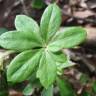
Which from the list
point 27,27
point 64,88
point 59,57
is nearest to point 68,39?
point 59,57

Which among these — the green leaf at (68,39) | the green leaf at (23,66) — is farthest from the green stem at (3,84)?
the green leaf at (68,39)

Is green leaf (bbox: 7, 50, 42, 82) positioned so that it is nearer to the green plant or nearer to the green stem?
the green plant

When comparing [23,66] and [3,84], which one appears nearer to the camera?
[23,66]

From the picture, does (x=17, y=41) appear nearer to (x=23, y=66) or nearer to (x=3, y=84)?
(x=23, y=66)

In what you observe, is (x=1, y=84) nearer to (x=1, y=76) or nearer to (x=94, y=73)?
(x=1, y=76)

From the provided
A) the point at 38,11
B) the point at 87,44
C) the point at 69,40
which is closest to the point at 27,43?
the point at 69,40
